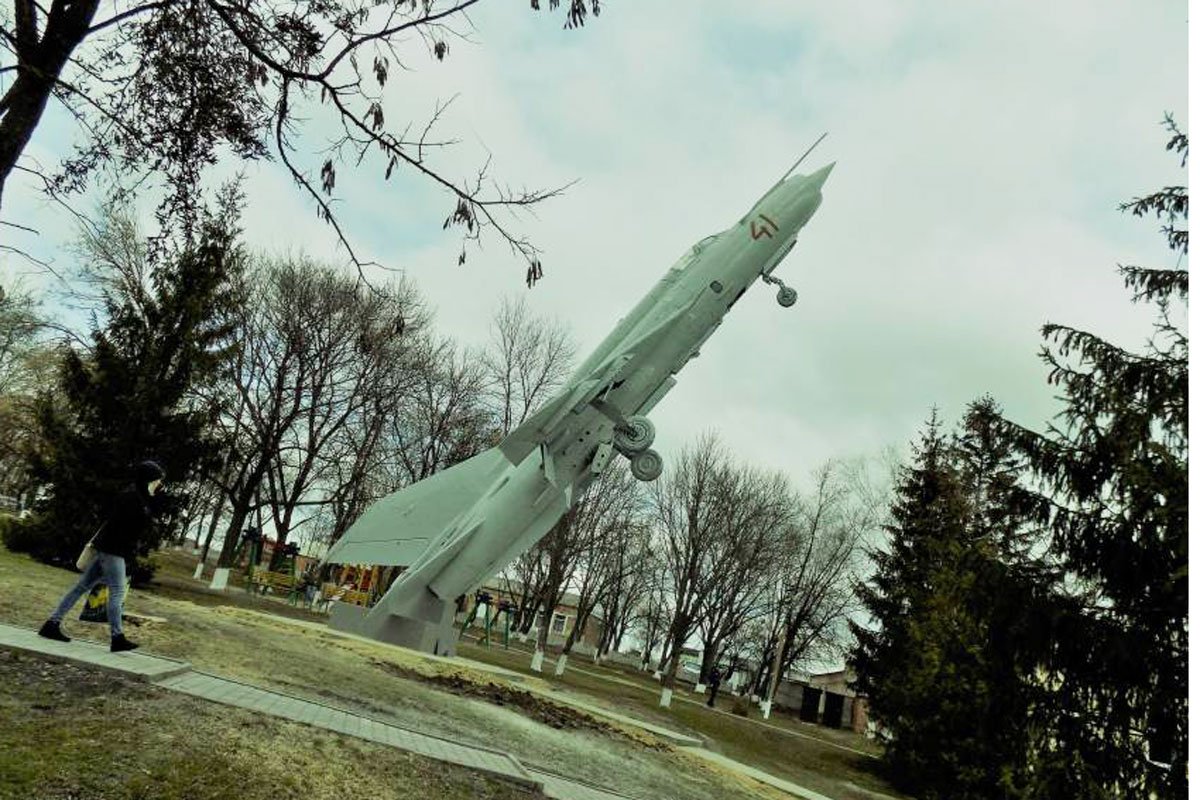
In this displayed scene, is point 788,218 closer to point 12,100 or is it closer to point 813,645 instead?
point 12,100

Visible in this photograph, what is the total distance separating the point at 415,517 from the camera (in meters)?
13.0

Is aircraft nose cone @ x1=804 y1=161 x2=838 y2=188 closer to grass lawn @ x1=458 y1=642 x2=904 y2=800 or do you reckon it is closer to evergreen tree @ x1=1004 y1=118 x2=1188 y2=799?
evergreen tree @ x1=1004 y1=118 x2=1188 y2=799

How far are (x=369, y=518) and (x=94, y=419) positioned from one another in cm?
617

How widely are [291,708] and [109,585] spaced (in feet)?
6.07

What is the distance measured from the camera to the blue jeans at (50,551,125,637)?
621cm

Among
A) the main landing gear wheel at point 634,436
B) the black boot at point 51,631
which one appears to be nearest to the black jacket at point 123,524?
the black boot at point 51,631

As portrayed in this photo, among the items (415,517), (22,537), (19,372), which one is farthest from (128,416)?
(19,372)

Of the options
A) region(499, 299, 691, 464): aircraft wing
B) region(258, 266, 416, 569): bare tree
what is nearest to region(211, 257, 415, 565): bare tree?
region(258, 266, 416, 569): bare tree

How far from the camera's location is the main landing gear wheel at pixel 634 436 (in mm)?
11672

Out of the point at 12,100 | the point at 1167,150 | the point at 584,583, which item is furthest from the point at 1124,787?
the point at 584,583

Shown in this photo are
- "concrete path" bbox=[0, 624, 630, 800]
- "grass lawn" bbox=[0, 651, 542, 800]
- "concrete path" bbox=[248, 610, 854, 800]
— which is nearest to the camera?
"grass lawn" bbox=[0, 651, 542, 800]

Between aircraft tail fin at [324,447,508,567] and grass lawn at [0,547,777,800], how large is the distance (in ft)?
5.35

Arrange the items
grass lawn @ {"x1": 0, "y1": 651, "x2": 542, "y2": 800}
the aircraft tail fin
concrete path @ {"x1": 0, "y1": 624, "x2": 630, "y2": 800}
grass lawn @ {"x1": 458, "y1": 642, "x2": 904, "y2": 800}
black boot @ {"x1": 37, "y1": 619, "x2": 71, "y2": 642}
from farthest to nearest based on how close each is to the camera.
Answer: grass lawn @ {"x1": 458, "y1": 642, "x2": 904, "y2": 800} → the aircraft tail fin → black boot @ {"x1": 37, "y1": 619, "x2": 71, "y2": 642} → concrete path @ {"x1": 0, "y1": 624, "x2": 630, "y2": 800} → grass lawn @ {"x1": 0, "y1": 651, "x2": 542, "y2": 800}

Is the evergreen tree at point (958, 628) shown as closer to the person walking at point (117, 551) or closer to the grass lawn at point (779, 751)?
the grass lawn at point (779, 751)
